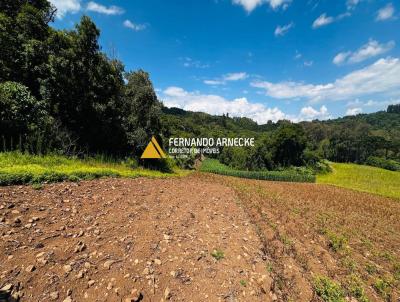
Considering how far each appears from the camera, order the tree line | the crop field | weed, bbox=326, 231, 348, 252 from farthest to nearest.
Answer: the tree line
weed, bbox=326, 231, 348, 252
the crop field

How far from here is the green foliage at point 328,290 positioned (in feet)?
12.1

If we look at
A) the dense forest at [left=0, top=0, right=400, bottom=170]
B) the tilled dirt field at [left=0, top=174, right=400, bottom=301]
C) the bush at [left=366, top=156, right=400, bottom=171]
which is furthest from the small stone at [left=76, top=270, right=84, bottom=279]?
the bush at [left=366, top=156, right=400, bottom=171]

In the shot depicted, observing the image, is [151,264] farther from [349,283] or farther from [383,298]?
[383,298]

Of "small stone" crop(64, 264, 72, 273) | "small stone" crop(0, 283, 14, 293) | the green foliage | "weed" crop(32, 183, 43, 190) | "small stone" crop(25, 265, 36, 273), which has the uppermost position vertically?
"weed" crop(32, 183, 43, 190)

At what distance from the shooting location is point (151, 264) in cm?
344

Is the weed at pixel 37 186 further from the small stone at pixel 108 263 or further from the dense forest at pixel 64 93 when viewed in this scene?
the small stone at pixel 108 263

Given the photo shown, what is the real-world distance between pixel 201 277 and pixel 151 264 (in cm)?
87

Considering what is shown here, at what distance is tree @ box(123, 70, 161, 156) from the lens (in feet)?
48.5

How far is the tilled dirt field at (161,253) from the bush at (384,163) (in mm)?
63309

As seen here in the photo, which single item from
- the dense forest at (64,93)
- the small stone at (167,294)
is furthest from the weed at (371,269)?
the dense forest at (64,93)

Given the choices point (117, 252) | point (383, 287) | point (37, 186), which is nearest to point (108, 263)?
point (117, 252)

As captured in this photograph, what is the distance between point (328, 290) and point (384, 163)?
70461mm

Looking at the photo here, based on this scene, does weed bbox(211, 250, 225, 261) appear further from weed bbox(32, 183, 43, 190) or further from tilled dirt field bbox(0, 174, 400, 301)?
weed bbox(32, 183, 43, 190)

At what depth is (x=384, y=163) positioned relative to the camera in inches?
2175
